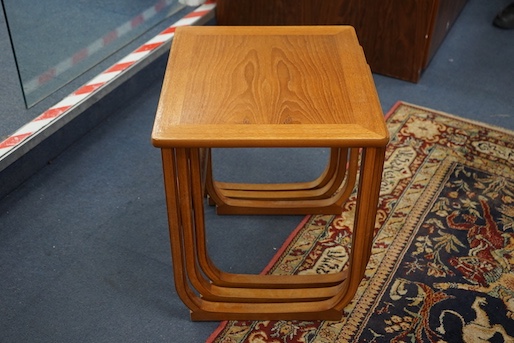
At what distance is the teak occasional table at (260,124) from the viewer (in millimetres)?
1345

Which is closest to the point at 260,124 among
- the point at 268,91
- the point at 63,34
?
the point at 268,91

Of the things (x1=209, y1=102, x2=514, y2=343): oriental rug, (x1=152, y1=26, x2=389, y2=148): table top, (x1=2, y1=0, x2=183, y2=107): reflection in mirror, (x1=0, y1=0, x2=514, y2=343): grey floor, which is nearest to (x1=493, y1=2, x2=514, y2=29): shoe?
(x1=0, y1=0, x2=514, y2=343): grey floor

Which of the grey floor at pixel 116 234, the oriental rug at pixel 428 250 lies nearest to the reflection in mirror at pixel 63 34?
the grey floor at pixel 116 234

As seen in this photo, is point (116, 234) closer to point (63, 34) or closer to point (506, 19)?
point (63, 34)

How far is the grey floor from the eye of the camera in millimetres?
1712

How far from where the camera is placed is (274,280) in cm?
174

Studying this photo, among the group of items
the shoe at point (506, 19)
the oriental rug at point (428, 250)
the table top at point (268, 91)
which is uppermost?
the table top at point (268, 91)

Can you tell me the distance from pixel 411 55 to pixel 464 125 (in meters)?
0.40

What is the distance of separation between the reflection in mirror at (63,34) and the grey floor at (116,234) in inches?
8.9

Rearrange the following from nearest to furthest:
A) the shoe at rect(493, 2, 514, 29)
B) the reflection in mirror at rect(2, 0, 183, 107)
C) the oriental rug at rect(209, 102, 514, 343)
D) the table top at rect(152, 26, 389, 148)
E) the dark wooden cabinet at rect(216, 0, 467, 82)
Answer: the table top at rect(152, 26, 389, 148) < the oriental rug at rect(209, 102, 514, 343) < the reflection in mirror at rect(2, 0, 183, 107) < the dark wooden cabinet at rect(216, 0, 467, 82) < the shoe at rect(493, 2, 514, 29)

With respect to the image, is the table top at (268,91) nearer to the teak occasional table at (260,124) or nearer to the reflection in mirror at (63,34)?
the teak occasional table at (260,124)

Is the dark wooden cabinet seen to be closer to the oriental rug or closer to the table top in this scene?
the oriental rug

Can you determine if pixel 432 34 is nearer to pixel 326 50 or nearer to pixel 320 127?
pixel 326 50

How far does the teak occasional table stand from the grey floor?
14cm
